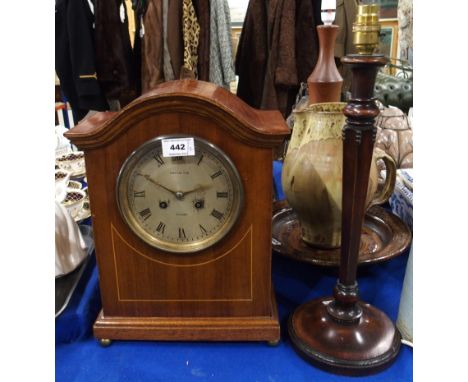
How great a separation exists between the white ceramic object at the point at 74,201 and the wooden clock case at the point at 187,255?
425 mm

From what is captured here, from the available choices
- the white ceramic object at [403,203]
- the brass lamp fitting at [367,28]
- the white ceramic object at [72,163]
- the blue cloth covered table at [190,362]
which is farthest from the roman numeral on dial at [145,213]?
the white ceramic object at [72,163]

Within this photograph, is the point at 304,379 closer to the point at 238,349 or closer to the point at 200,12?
the point at 238,349

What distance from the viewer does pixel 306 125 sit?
2.99 feet

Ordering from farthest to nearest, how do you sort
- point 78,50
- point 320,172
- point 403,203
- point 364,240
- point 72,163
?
point 78,50
point 72,163
point 403,203
point 364,240
point 320,172

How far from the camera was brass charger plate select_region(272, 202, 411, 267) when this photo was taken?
915mm

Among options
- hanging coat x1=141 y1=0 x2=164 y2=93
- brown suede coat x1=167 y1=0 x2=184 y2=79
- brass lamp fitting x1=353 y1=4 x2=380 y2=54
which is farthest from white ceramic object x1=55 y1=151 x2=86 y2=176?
brass lamp fitting x1=353 y1=4 x2=380 y2=54

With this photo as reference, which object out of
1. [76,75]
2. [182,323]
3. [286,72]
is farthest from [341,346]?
[76,75]

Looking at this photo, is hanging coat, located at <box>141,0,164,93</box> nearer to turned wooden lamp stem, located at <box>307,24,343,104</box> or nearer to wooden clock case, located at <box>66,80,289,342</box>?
turned wooden lamp stem, located at <box>307,24,343,104</box>

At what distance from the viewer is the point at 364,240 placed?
1040 mm

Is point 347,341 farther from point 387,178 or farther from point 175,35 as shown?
point 175,35

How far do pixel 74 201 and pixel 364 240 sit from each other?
789 mm

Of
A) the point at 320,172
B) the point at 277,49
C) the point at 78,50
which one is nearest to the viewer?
the point at 320,172

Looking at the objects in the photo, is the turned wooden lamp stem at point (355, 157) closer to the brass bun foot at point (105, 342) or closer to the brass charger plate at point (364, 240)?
the brass charger plate at point (364, 240)

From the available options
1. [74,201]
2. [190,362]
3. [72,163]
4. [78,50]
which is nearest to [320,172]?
[190,362]
